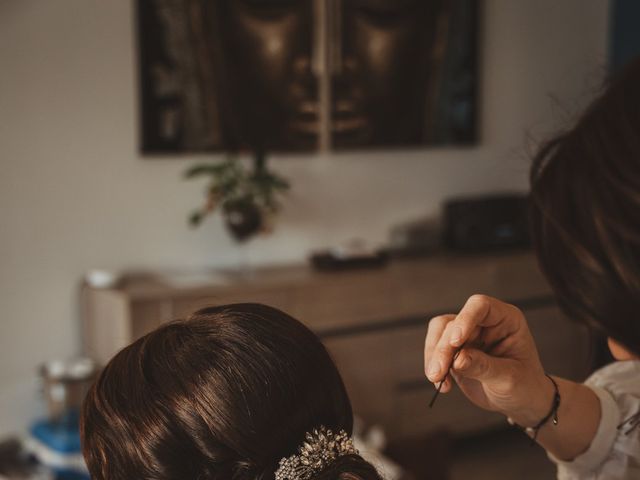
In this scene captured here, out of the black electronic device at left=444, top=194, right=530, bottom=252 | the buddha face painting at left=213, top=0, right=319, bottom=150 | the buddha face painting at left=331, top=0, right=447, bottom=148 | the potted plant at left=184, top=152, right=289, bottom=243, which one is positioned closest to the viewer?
the potted plant at left=184, top=152, right=289, bottom=243

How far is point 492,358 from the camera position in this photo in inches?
A: 38.9

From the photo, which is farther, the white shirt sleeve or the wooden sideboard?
the wooden sideboard

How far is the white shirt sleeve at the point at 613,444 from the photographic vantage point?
1.16 meters

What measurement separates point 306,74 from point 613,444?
298cm

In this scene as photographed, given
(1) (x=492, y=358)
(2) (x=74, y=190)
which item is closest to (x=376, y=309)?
(2) (x=74, y=190)

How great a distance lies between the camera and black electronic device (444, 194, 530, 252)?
4199mm

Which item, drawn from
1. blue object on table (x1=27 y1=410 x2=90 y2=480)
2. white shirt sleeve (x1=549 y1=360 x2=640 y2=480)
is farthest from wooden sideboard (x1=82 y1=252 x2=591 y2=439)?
white shirt sleeve (x1=549 y1=360 x2=640 y2=480)

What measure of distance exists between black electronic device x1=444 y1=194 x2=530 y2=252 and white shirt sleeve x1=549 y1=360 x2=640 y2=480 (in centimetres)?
301

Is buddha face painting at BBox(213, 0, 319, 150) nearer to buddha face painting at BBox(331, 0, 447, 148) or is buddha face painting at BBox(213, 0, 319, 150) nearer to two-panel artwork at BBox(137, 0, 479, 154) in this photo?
two-panel artwork at BBox(137, 0, 479, 154)

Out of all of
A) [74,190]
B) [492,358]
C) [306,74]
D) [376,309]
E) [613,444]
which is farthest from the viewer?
[306,74]

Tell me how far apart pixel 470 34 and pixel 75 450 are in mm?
2849

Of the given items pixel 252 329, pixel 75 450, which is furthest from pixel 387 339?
pixel 252 329

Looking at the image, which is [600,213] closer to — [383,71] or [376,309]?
[376,309]

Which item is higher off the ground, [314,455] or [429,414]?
[314,455]
